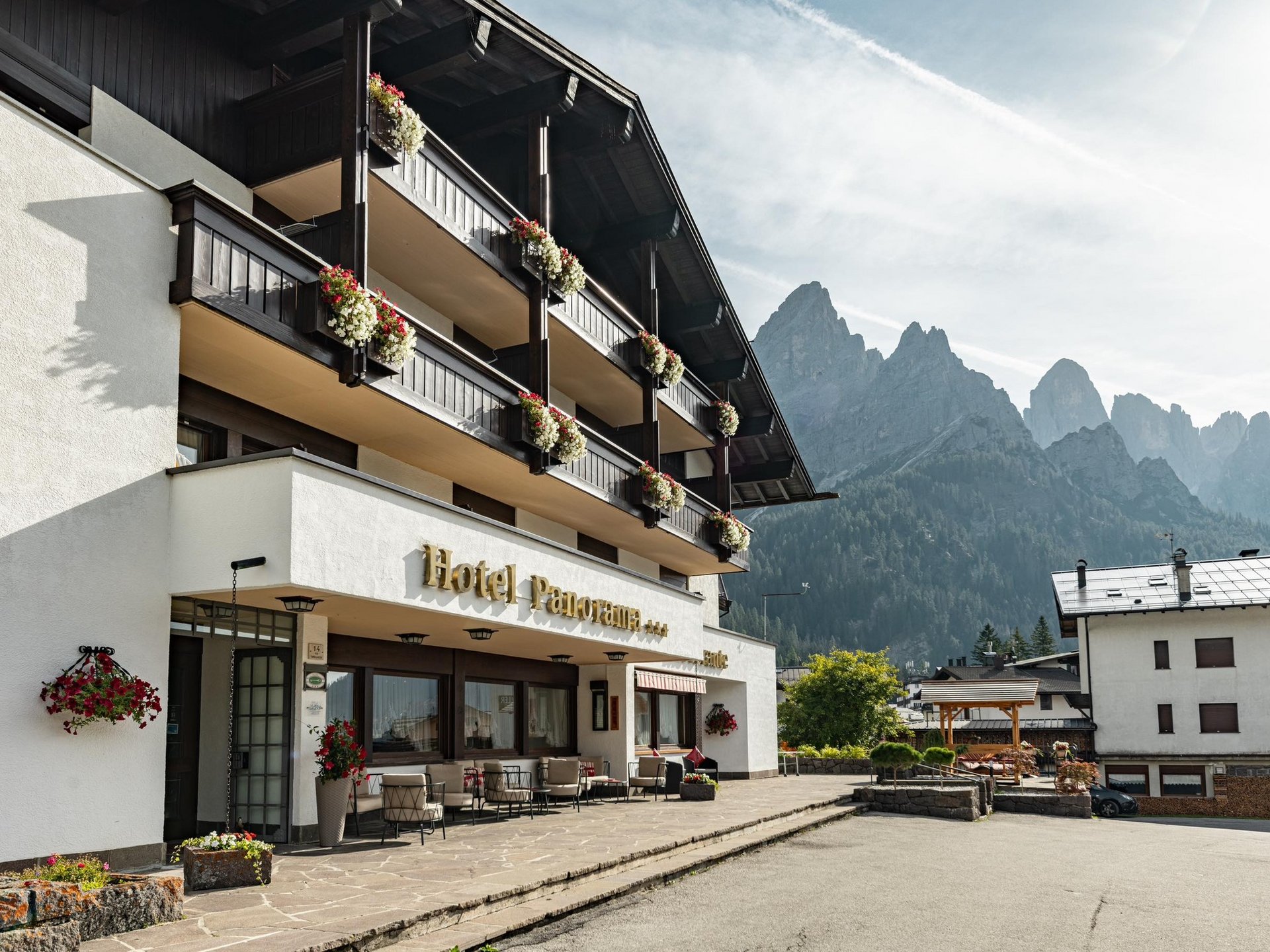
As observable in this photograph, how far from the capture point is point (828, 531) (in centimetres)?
16388

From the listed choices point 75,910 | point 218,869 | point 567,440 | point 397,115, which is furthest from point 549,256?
point 75,910

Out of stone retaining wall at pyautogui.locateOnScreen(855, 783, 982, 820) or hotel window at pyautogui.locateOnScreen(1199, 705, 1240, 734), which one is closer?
stone retaining wall at pyautogui.locateOnScreen(855, 783, 982, 820)

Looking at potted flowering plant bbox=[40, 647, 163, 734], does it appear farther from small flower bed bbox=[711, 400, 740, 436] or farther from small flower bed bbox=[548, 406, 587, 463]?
small flower bed bbox=[711, 400, 740, 436]

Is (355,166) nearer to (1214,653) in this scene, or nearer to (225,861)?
(225,861)

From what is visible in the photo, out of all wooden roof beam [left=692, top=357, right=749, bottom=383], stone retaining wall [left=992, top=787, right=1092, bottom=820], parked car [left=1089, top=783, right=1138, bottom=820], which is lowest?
parked car [left=1089, top=783, right=1138, bottom=820]

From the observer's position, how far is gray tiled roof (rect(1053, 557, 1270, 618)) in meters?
43.1

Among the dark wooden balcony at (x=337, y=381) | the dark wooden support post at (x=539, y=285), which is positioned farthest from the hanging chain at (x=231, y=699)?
the dark wooden support post at (x=539, y=285)

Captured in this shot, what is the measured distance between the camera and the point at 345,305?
12.0 meters

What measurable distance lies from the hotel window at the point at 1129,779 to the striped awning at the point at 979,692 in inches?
541

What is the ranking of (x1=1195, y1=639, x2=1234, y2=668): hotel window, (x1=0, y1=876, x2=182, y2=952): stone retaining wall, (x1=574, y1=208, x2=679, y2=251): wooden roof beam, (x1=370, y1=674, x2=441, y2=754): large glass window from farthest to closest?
(x1=1195, y1=639, x2=1234, y2=668): hotel window → (x1=574, y1=208, x2=679, y2=251): wooden roof beam → (x1=370, y1=674, x2=441, y2=754): large glass window → (x1=0, y1=876, x2=182, y2=952): stone retaining wall

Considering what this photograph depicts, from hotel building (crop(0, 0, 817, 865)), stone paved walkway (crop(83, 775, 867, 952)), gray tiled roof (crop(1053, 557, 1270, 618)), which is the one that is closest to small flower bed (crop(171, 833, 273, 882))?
stone paved walkway (crop(83, 775, 867, 952))

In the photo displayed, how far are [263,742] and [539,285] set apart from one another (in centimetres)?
803

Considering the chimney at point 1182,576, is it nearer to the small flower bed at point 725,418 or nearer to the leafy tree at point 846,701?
the leafy tree at point 846,701

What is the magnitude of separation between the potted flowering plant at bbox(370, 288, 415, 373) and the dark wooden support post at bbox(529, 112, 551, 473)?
13.6 ft
